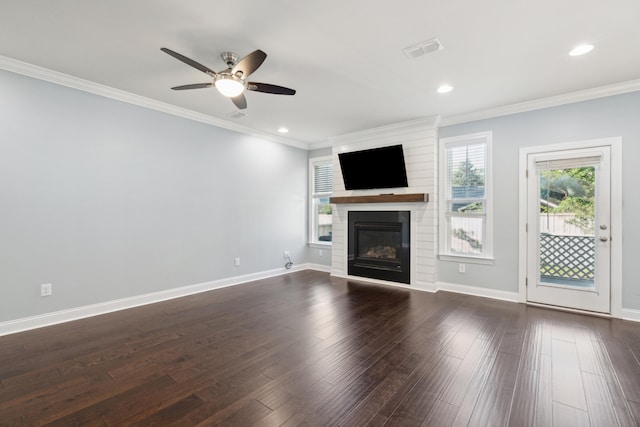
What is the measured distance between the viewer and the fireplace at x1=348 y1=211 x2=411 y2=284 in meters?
4.95

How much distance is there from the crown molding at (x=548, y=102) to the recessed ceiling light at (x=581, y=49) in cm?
114

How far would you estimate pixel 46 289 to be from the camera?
126 inches

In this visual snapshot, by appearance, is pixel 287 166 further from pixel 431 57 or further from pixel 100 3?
pixel 100 3

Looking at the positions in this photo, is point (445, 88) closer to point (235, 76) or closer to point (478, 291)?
point (235, 76)

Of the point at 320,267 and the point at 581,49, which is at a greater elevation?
the point at 581,49

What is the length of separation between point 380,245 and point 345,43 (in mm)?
3491

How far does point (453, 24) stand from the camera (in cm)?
234

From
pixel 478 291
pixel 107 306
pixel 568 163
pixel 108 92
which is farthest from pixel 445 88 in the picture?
pixel 107 306

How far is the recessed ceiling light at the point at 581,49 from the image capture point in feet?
8.61

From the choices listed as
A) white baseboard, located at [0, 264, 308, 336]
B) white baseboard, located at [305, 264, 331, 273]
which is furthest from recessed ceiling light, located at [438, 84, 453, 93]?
white baseboard, located at [0, 264, 308, 336]

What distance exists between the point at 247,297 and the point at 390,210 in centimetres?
275

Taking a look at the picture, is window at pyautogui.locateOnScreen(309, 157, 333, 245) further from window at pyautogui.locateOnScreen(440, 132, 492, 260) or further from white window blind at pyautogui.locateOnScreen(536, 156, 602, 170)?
white window blind at pyautogui.locateOnScreen(536, 156, 602, 170)

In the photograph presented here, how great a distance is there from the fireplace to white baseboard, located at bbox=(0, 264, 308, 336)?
198cm

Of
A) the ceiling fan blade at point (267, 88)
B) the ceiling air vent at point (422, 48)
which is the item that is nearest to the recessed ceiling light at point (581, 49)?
the ceiling air vent at point (422, 48)
